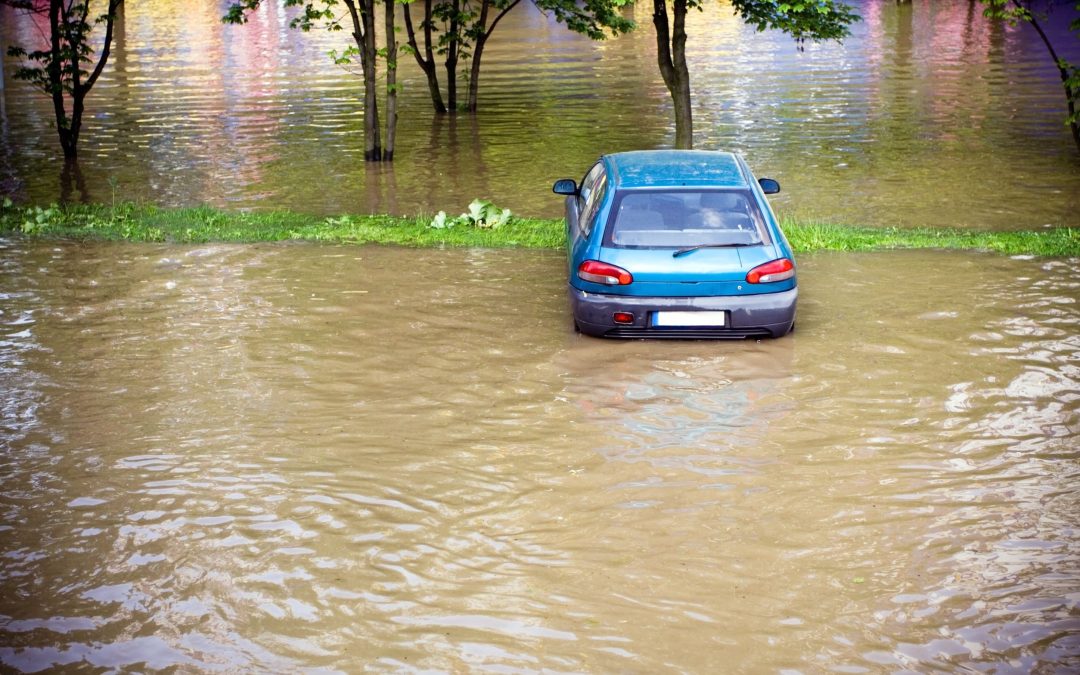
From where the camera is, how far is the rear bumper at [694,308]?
9312mm

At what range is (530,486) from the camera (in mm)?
7031

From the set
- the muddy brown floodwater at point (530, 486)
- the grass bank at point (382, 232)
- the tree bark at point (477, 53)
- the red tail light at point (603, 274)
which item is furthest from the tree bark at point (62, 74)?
the red tail light at point (603, 274)

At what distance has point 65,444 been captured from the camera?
7.73 metres

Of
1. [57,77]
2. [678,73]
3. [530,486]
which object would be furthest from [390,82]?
[530,486]

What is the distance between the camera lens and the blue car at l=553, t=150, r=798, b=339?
30.4 feet

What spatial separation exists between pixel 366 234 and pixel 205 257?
1.99 meters

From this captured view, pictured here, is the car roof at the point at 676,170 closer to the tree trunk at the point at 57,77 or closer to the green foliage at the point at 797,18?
the green foliage at the point at 797,18

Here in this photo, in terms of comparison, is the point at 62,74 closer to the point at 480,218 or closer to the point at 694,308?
the point at 480,218

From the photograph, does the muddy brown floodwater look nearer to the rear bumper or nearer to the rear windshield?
the rear bumper

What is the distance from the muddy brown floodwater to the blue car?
11.7 inches

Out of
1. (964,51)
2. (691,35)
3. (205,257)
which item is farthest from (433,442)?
(691,35)

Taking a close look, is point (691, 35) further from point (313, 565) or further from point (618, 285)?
point (313, 565)

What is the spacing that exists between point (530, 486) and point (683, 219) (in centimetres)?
348

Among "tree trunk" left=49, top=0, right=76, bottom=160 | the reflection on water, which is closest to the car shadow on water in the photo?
the reflection on water
